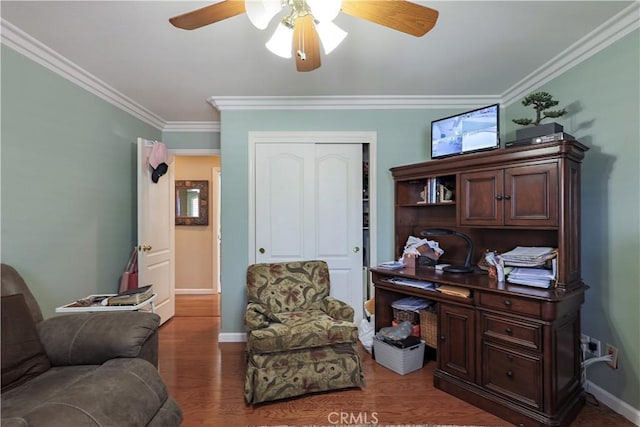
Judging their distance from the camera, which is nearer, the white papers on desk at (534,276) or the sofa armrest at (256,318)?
the white papers on desk at (534,276)

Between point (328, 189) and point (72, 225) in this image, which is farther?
point (328, 189)

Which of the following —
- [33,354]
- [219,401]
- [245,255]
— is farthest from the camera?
[245,255]

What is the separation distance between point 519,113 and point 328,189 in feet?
6.33

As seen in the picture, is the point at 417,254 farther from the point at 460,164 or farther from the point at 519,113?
the point at 519,113

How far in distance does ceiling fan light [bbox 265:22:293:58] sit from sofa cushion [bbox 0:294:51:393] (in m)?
1.80

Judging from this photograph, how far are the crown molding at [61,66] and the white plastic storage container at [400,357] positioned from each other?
329 cm

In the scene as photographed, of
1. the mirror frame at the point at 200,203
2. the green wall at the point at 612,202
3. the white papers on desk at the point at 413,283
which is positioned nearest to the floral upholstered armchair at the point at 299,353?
the white papers on desk at the point at 413,283

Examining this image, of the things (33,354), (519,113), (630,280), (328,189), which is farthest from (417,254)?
(33,354)

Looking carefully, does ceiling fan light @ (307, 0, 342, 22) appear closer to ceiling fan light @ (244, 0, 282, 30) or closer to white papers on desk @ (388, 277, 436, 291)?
ceiling fan light @ (244, 0, 282, 30)

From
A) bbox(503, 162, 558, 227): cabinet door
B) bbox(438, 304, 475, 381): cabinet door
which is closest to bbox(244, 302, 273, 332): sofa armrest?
bbox(438, 304, 475, 381): cabinet door

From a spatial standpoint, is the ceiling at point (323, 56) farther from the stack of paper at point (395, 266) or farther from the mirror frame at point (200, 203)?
the mirror frame at point (200, 203)

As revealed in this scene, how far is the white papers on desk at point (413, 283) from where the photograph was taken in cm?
235

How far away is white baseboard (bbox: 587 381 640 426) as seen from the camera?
1809 mm

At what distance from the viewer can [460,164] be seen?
2350mm
